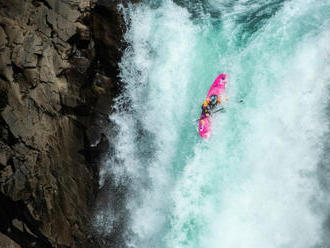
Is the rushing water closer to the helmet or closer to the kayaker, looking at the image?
the kayaker

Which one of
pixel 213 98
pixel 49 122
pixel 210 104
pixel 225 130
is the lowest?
pixel 225 130

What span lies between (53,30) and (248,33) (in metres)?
5.12

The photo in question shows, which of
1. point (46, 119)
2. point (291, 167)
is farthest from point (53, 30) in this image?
point (291, 167)

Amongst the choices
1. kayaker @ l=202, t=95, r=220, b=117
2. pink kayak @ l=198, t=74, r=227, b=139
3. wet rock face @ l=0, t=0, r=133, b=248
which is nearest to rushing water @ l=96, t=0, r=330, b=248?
pink kayak @ l=198, t=74, r=227, b=139

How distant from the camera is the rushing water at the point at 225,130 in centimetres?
751

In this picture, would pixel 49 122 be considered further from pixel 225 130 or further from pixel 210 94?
pixel 225 130

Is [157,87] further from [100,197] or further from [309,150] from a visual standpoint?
[309,150]

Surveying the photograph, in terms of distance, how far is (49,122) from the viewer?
25.6 feet

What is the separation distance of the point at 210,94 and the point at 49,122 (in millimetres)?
4181

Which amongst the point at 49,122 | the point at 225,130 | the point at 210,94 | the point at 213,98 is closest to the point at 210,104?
the point at 213,98

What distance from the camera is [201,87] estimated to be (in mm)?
9039

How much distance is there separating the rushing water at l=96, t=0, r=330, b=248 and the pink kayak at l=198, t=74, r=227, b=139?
17 cm

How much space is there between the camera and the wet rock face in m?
7.39

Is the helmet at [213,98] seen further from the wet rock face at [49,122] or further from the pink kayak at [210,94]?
the wet rock face at [49,122]
